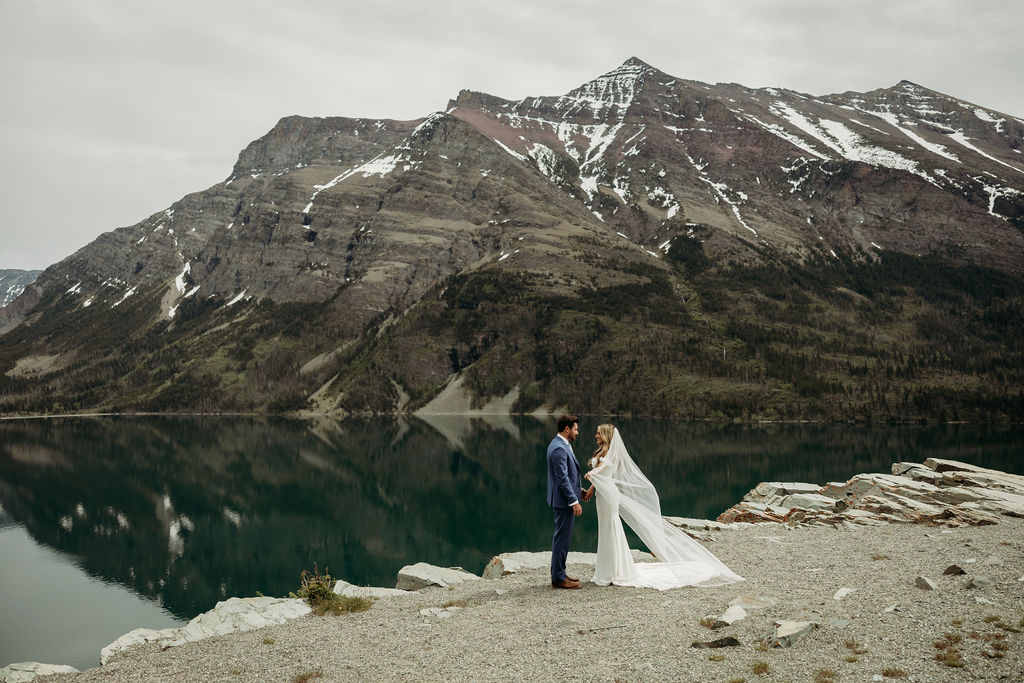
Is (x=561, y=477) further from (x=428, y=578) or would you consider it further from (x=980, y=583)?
(x=428, y=578)

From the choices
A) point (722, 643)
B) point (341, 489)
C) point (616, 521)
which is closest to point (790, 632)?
point (722, 643)

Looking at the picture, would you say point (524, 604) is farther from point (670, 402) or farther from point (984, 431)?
point (670, 402)

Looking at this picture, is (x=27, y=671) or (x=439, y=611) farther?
(x=439, y=611)

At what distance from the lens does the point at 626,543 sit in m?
17.8

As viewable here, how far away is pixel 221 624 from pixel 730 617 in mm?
13595

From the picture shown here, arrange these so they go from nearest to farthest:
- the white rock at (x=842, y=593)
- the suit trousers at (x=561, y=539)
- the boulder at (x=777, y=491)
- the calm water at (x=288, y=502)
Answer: the white rock at (x=842, y=593)
the suit trousers at (x=561, y=539)
the boulder at (x=777, y=491)
the calm water at (x=288, y=502)

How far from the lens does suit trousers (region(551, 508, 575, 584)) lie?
56.1ft

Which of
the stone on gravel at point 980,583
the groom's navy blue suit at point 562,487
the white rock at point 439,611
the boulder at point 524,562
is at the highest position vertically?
the groom's navy blue suit at point 562,487

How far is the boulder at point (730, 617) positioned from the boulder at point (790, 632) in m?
1.04

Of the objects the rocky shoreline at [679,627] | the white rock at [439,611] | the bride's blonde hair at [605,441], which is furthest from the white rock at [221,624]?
the bride's blonde hair at [605,441]

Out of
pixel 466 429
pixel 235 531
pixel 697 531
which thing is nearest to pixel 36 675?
pixel 697 531

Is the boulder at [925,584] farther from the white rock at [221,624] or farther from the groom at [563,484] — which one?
the white rock at [221,624]

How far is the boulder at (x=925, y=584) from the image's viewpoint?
46.8 ft

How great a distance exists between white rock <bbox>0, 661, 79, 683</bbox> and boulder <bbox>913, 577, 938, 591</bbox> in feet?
61.8
